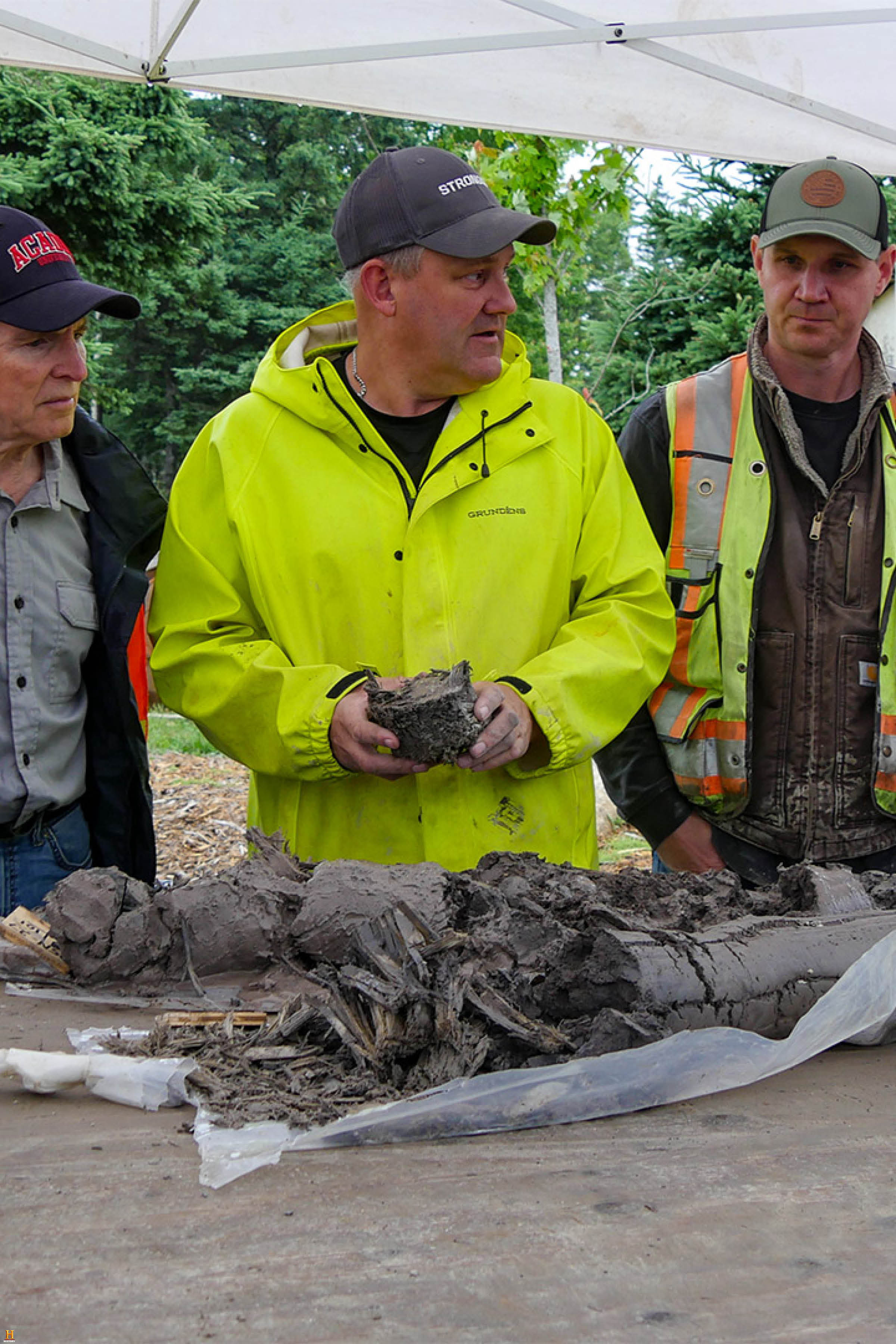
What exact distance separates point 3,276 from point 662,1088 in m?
2.22

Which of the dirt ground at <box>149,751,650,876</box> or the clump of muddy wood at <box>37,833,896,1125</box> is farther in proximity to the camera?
the dirt ground at <box>149,751,650,876</box>

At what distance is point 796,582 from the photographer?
3.20m

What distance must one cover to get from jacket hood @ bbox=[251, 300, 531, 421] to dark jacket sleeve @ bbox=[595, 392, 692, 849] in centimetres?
42

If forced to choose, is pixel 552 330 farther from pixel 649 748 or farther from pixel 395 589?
pixel 395 589

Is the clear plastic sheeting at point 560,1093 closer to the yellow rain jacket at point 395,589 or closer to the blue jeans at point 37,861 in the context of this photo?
the yellow rain jacket at point 395,589

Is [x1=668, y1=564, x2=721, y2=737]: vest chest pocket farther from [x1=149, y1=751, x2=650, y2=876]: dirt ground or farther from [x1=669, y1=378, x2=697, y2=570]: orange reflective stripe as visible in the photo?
[x1=149, y1=751, x2=650, y2=876]: dirt ground

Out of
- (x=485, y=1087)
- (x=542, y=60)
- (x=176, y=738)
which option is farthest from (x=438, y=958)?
(x=176, y=738)

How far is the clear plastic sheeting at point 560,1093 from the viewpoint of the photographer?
1.67 metres

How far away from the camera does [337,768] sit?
2.74 m

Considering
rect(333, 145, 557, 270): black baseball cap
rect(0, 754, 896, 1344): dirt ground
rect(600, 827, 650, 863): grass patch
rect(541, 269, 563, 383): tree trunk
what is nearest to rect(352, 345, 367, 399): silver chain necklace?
rect(333, 145, 557, 270): black baseball cap

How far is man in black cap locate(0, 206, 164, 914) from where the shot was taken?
2.80 meters

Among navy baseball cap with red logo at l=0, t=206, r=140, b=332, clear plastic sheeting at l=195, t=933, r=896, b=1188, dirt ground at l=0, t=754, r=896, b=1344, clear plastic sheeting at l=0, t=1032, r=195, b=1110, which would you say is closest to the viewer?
dirt ground at l=0, t=754, r=896, b=1344

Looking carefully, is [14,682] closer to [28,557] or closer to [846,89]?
[28,557]

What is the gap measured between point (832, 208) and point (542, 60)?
179 cm
